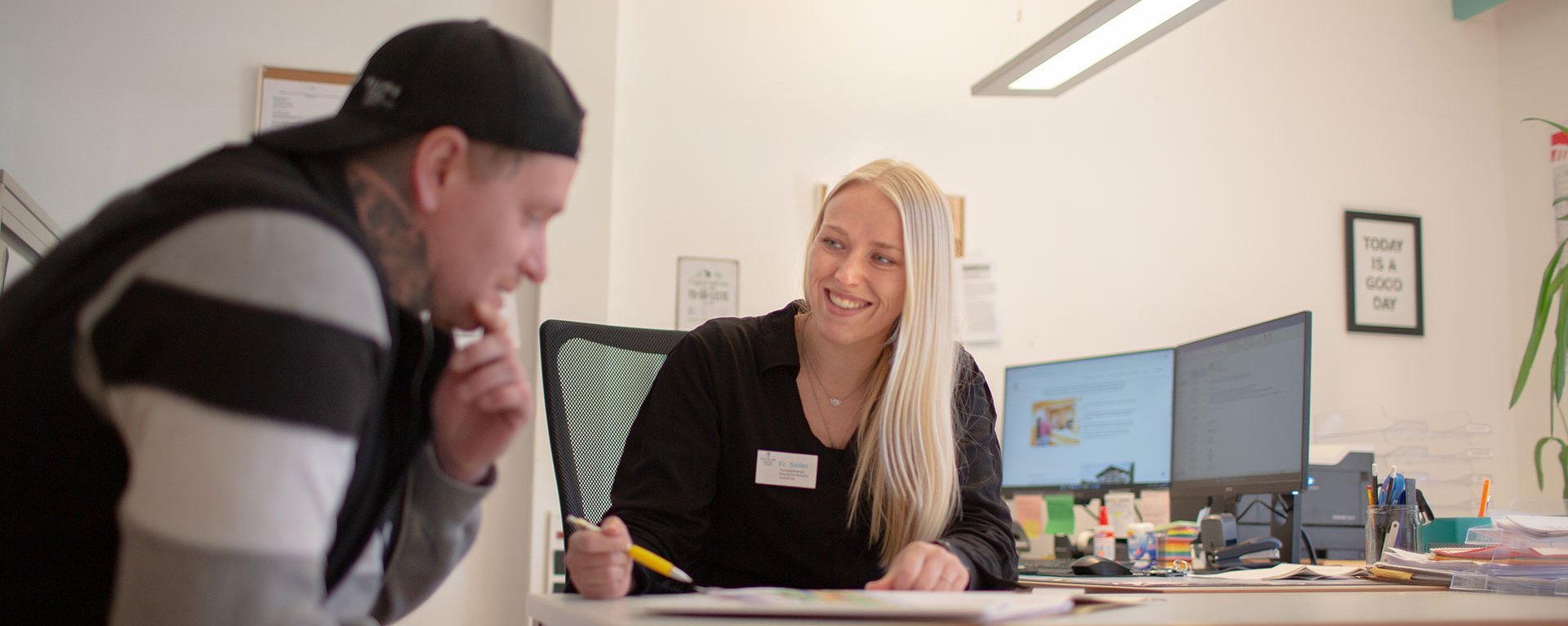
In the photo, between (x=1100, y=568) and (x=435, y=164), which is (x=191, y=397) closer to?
(x=435, y=164)

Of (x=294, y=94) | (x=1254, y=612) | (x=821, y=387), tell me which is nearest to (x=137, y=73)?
(x=294, y=94)

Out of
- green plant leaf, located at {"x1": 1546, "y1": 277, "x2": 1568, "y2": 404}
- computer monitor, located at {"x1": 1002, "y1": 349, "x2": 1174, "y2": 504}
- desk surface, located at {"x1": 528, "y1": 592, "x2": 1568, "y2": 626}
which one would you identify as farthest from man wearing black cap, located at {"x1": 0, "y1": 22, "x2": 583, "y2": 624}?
green plant leaf, located at {"x1": 1546, "y1": 277, "x2": 1568, "y2": 404}

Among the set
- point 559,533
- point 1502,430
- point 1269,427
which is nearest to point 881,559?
point 1269,427

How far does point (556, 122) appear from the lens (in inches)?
36.2

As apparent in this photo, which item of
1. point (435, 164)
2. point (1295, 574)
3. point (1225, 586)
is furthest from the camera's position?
point (1295, 574)

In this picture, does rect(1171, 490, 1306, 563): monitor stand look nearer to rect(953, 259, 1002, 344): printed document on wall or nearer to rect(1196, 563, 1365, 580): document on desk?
rect(1196, 563, 1365, 580): document on desk

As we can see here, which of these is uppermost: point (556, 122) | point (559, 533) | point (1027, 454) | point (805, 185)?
point (805, 185)

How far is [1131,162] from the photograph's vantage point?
4109 millimetres

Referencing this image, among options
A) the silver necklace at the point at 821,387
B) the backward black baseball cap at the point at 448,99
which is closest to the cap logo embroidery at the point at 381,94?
the backward black baseball cap at the point at 448,99

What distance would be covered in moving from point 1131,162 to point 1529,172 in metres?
1.61

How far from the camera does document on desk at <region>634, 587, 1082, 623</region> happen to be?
0.90m

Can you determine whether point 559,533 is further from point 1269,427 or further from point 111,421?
point 111,421

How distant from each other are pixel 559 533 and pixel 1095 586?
6.31ft

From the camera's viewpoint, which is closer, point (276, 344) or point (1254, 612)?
point (276, 344)
